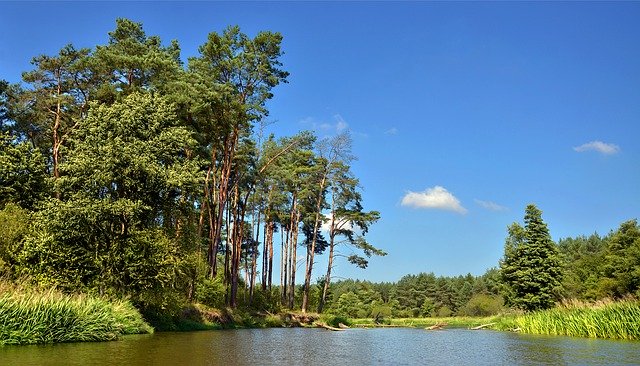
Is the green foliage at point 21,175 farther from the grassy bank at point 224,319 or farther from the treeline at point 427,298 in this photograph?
the treeline at point 427,298

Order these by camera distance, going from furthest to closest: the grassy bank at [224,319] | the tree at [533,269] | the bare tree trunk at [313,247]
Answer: the bare tree trunk at [313,247]
the tree at [533,269]
the grassy bank at [224,319]

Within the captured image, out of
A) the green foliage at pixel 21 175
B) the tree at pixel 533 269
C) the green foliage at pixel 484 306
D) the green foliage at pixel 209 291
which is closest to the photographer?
the green foliage at pixel 21 175

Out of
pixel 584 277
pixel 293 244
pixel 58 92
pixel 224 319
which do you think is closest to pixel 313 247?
pixel 293 244

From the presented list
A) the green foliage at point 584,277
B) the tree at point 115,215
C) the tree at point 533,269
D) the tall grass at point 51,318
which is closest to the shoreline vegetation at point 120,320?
the tall grass at point 51,318

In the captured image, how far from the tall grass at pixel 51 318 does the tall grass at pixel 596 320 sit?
21.4 meters

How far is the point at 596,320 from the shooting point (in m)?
24.1

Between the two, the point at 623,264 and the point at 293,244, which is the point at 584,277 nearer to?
the point at 623,264

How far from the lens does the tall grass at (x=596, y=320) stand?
21.9 metres

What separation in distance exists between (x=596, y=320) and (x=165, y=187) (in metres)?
22.1

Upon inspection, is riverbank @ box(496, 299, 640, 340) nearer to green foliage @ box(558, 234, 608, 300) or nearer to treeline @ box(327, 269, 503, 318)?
green foliage @ box(558, 234, 608, 300)

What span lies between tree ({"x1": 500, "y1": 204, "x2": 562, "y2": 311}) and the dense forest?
0.45 ft

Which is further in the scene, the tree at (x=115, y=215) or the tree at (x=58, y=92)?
the tree at (x=58, y=92)

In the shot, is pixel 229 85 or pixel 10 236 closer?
pixel 10 236

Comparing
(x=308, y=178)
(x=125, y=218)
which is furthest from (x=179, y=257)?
(x=308, y=178)
